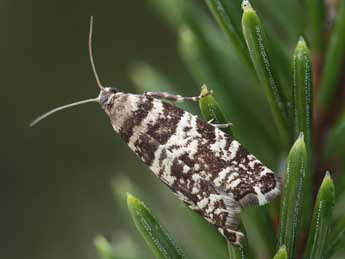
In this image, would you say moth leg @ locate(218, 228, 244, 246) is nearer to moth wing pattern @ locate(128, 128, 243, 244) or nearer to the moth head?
moth wing pattern @ locate(128, 128, 243, 244)

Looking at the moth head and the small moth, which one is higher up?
the moth head

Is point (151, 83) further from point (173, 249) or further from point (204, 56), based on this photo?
point (173, 249)

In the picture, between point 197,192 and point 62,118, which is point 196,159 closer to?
point 197,192

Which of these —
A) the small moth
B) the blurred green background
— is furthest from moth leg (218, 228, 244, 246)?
the blurred green background

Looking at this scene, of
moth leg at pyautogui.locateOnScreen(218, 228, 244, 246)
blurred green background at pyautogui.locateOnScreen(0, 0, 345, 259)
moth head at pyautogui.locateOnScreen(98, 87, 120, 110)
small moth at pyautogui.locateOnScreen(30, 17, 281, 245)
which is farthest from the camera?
blurred green background at pyautogui.locateOnScreen(0, 0, 345, 259)

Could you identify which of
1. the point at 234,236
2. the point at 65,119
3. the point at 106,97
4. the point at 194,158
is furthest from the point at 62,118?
the point at 234,236

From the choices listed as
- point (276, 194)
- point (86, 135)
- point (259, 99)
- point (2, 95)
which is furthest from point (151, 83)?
point (2, 95)

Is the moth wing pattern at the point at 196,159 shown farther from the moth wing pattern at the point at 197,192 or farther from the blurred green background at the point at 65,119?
the blurred green background at the point at 65,119
